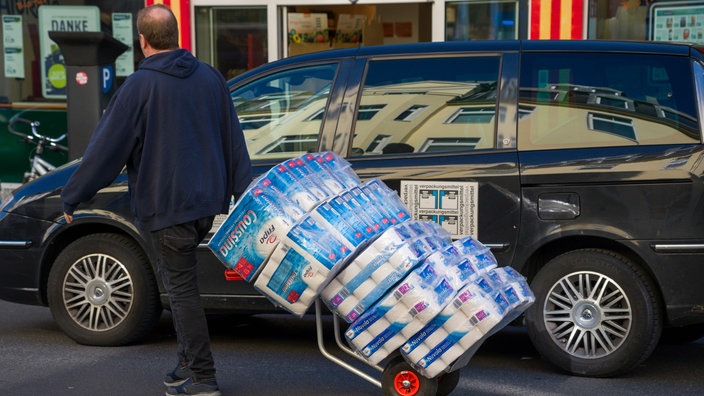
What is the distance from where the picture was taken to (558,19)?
1122 centimetres

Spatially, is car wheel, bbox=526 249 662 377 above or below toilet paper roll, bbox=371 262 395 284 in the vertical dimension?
below

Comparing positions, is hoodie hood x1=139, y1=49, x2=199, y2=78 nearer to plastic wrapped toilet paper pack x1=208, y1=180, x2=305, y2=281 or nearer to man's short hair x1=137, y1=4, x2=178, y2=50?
man's short hair x1=137, y1=4, x2=178, y2=50

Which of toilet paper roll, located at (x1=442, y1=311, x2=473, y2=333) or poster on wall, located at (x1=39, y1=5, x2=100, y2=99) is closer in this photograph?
toilet paper roll, located at (x1=442, y1=311, x2=473, y2=333)

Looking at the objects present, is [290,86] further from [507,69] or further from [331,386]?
[331,386]

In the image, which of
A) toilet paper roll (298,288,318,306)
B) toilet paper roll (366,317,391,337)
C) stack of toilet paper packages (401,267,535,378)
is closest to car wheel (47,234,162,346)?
toilet paper roll (298,288,318,306)

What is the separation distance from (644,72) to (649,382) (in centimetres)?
156

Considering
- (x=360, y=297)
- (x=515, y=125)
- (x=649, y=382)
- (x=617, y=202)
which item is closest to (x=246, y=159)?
(x=360, y=297)

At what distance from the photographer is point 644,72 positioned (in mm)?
5605

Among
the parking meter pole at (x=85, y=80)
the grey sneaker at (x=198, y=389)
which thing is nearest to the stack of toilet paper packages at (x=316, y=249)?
the grey sneaker at (x=198, y=389)

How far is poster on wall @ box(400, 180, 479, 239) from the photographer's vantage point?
561 cm

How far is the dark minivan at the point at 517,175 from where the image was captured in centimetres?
544

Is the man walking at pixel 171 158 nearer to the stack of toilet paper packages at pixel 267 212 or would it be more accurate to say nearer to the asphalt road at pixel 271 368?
the stack of toilet paper packages at pixel 267 212

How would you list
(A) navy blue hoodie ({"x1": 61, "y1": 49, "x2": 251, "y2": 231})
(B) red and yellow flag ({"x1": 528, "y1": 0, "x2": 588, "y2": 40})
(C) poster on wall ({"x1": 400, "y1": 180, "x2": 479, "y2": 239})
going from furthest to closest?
(B) red and yellow flag ({"x1": 528, "y1": 0, "x2": 588, "y2": 40})
(C) poster on wall ({"x1": 400, "y1": 180, "x2": 479, "y2": 239})
(A) navy blue hoodie ({"x1": 61, "y1": 49, "x2": 251, "y2": 231})

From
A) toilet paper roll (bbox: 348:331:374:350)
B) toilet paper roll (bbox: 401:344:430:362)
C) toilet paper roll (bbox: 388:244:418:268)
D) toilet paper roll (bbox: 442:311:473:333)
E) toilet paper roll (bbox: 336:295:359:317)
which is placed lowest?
toilet paper roll (bbox: 401:344:430:362)
